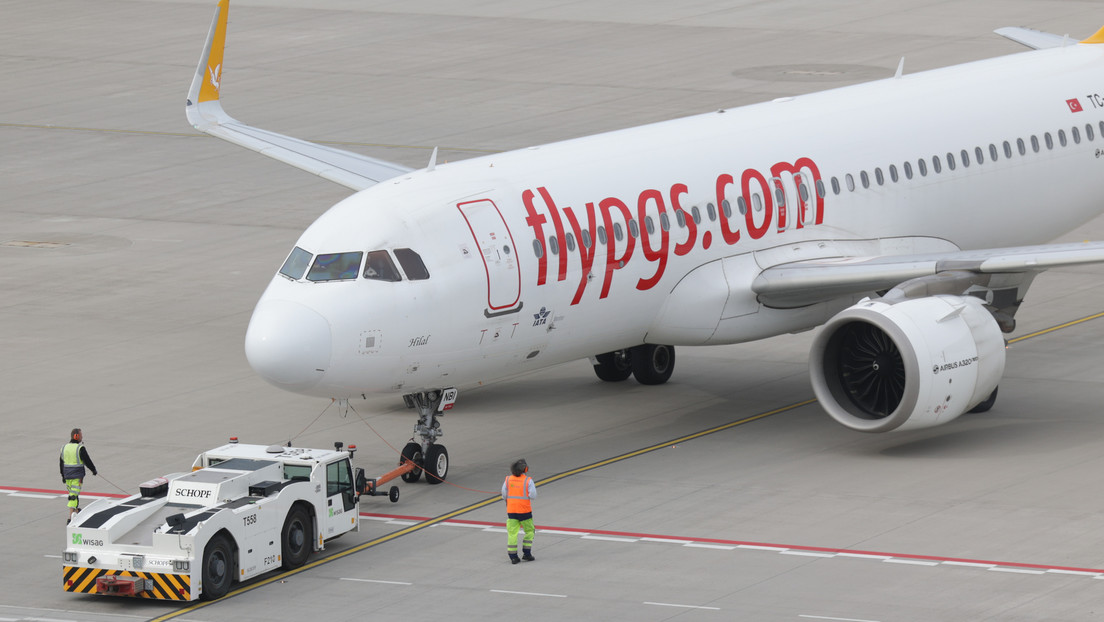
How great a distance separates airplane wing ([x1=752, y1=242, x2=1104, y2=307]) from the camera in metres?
32.5

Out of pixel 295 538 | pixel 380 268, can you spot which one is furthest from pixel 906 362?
pixel 295 538

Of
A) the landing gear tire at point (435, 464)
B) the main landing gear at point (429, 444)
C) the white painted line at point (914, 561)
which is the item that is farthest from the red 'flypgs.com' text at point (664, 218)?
the white painted line at point (914, 561)

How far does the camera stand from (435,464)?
3091cm

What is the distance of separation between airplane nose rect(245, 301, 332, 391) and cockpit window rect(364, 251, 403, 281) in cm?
120

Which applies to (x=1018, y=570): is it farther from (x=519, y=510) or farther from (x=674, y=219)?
(x=674, y=219)

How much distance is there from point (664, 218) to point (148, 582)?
38.1 ft

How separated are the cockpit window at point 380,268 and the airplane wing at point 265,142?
30.5ft

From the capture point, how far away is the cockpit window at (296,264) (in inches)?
1174

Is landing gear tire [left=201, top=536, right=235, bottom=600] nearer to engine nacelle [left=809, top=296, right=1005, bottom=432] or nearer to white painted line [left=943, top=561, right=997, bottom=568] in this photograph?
white painted line [left=943, top=561, right=997, bottom=568]

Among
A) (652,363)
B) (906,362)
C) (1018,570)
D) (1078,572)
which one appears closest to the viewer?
(1078,572)

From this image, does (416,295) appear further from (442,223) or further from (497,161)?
(497,161)

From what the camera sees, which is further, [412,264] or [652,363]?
[652,363]

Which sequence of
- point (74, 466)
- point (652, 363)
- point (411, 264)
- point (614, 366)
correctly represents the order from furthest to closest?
1. point (614, 366)
2. point (652, 363)
3. point (411, 264)
4. point (74, 466)

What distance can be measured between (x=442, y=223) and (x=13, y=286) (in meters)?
18.7
